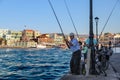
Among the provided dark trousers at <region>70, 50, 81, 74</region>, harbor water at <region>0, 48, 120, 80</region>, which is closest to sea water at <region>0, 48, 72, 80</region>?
harbor water at <region>0, 48, 120, 80</region>

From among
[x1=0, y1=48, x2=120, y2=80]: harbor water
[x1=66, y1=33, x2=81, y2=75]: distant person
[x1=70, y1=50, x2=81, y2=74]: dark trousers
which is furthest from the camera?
[x1=0, y1=48, x2=120, y2=80]: harbor water

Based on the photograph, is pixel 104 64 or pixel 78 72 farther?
pixel 104 64

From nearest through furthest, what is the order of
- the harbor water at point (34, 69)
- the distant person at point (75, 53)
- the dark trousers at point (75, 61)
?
the distant person at point (75, 53) → the dark trousers at point (75, 61) → the harbor water at point (34, 69)

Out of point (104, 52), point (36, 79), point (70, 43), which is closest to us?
point (70, 43)

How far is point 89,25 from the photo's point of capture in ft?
52.1

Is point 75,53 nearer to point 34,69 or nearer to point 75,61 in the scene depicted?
point 75,61

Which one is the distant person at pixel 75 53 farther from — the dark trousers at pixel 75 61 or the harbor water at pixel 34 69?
the harbor water at pixel 34 69

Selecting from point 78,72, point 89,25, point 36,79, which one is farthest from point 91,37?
point 36,79

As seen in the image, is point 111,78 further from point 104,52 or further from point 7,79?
point 7,79

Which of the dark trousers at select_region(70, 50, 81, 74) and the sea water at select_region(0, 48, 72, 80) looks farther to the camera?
the sea water at select_region(0, 48, 72, 80)

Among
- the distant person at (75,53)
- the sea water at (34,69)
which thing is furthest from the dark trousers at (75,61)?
the sea water at (34,69)

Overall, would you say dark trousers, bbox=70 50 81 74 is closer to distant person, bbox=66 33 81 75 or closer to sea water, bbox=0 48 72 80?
distant person, bbox=66 33 81 75

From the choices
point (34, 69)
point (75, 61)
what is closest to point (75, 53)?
point (75, 61)

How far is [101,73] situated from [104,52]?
2207 millimetres
